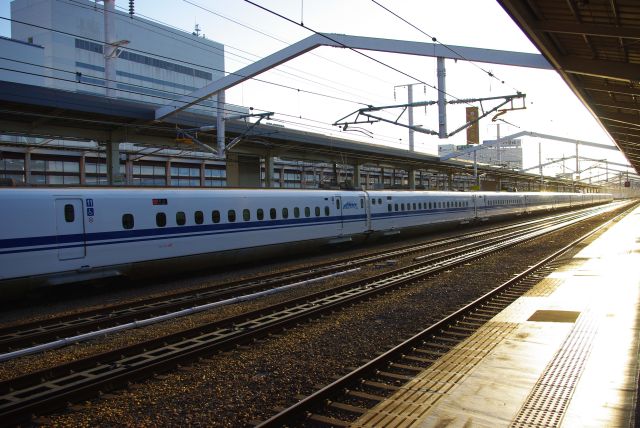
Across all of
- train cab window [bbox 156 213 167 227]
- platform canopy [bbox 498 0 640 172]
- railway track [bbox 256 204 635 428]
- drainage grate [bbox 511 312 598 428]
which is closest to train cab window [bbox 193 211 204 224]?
train cab window [bbox 156 213 167 227]

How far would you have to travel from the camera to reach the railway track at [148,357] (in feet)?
20.5

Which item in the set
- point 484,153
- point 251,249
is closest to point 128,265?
point 251,249

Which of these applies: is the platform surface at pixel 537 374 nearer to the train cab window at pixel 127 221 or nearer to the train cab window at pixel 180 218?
the train cab window at pixel 180 218

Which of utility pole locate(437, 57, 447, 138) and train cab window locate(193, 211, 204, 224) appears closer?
train cab window locate(193, 211, 204, 224)

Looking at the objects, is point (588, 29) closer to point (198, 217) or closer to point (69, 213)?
point (198, 217)

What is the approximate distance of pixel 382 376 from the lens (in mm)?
6973

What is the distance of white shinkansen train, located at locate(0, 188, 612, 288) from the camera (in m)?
11.6

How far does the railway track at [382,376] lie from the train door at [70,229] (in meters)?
8.47

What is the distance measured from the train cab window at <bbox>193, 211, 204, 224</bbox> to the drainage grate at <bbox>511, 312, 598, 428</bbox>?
10.6 m

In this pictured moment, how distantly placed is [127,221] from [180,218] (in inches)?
67.7

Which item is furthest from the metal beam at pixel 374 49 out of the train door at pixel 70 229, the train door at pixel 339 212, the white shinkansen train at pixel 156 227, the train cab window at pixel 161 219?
the train door at pixel 70 229

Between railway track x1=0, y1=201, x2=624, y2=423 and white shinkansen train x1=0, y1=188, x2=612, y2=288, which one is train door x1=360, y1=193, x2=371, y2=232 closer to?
white shinkansen train x1=0, y1=188, x2=612, y2=288

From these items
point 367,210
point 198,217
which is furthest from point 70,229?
point 367,210

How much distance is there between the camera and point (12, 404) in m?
5.96
